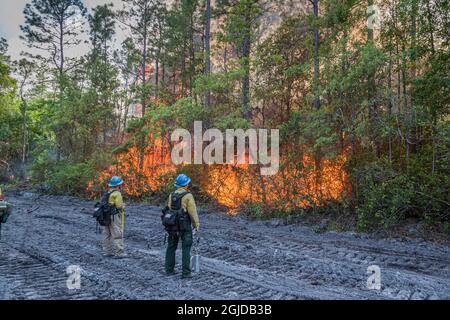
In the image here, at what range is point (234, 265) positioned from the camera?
25.4 feet

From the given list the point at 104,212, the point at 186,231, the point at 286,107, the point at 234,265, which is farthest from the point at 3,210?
the point at 286,107

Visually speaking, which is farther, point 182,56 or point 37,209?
point 182,56

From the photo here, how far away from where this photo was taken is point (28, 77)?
35.8 meters

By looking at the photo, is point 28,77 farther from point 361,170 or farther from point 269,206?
point 361,170

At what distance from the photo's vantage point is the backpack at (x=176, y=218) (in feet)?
21.7

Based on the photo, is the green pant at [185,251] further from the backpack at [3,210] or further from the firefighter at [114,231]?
the backpack at [3,210]

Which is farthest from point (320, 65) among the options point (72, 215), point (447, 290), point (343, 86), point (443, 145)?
point (72, 215)

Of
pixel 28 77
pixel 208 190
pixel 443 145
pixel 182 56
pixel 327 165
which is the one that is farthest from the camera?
pixel 28 77

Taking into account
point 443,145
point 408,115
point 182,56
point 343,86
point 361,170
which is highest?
point 182,56

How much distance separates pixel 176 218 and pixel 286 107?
1026 centimetres

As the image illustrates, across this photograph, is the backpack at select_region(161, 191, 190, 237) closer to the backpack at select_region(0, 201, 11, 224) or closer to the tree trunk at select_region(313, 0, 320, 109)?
the backpack at select_region(0, 201, 11, 224)

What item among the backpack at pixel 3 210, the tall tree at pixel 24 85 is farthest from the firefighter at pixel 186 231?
the tall tree at pixel 24 85

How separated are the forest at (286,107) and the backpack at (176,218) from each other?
265 inches
